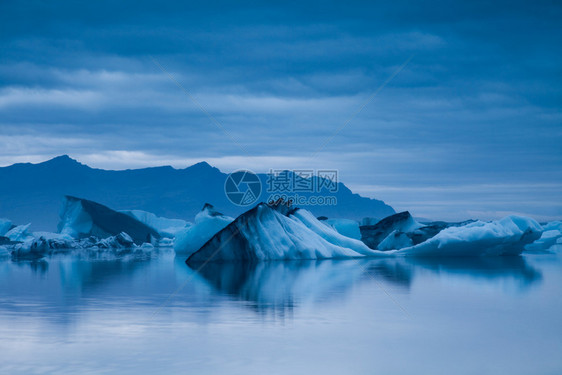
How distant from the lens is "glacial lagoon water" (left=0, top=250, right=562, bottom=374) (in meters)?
6.17

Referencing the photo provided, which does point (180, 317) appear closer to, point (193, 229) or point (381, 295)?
point (381, 295)

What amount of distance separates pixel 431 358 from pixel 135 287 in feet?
25.6

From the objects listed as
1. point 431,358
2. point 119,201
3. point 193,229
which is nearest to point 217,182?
point 119,201

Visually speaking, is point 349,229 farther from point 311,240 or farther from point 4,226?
point 4,226

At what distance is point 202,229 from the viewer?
27328mm

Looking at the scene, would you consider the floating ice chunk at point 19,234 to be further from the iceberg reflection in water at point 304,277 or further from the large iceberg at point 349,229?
the iceberg reflection in water at point 304,277

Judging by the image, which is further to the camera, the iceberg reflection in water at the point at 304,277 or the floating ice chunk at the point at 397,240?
the floating ice chunk at the point at 397,240

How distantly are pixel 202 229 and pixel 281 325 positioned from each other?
63.3ft

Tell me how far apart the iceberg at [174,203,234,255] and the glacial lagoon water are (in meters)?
11.9

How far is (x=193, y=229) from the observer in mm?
27750

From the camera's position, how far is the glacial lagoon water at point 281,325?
617cm

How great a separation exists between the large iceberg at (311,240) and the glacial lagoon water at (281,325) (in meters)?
5.20
